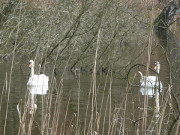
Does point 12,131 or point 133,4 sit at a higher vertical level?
point 133,4

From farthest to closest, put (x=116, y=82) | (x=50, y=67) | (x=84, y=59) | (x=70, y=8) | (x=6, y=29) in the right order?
(x=50, y=67)
(x=84, y=59)
(x=116, y=82)
(x=70, y=8)
(x=6, y=29)

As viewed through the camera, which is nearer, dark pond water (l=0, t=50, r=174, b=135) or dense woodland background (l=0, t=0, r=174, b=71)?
dark pond water (l=0, t=50, r=174, b=135)

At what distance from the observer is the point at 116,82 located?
13.9 m

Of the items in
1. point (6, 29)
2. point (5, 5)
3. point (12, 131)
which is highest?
point (5, 5)

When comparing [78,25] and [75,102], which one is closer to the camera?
[75,102]

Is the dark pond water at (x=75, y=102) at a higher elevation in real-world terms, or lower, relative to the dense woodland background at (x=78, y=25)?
lower

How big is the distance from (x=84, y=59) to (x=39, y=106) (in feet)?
17.3

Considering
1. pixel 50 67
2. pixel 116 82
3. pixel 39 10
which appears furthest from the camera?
pixel 50 67

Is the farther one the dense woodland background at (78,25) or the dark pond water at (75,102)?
the dense woodland background at (78,25)

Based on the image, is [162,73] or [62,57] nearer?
[62,57]

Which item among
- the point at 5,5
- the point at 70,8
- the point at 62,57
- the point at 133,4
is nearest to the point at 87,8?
the point at 70,8

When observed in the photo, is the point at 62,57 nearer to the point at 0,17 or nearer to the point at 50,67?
the point at 50,67

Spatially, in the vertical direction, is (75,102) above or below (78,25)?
below

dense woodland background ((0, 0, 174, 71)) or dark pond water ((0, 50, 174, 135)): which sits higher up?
dense woodland background ((0, 0, 174, 71))
